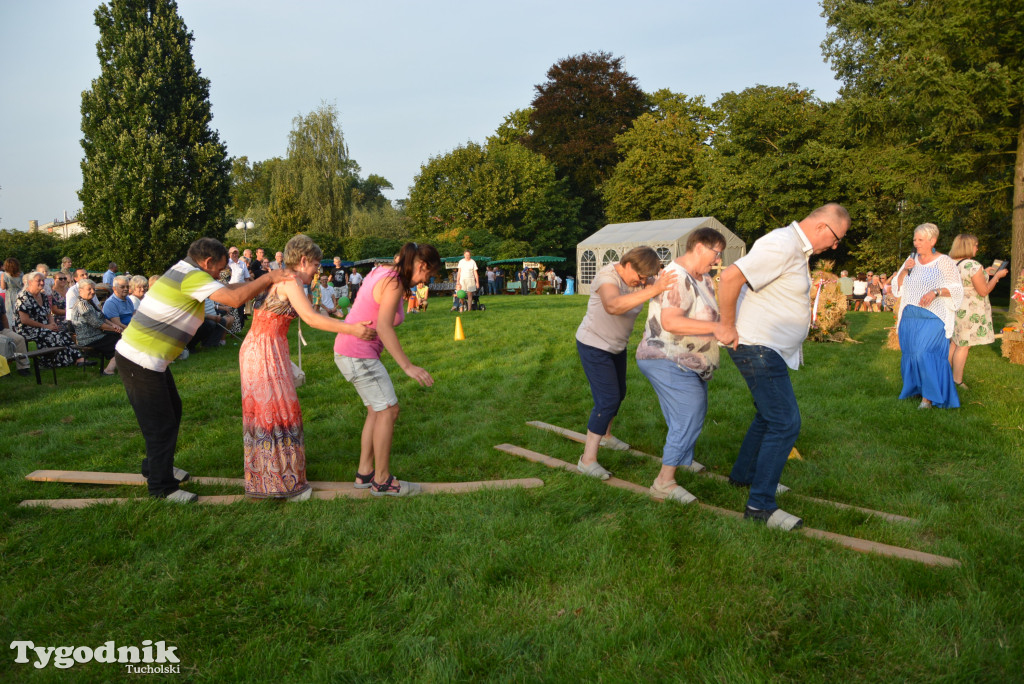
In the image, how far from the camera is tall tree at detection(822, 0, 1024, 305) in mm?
17047

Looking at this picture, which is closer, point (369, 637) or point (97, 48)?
point (369, 637)

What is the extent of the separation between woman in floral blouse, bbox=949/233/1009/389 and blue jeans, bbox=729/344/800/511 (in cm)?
494

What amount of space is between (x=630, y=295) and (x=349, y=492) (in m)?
2.48

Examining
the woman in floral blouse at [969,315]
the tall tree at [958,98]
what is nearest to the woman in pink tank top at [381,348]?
the woman in floral blouse at [969,315]

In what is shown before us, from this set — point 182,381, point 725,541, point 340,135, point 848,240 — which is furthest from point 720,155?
point 725,541

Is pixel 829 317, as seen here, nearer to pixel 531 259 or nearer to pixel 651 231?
pixel 651 231

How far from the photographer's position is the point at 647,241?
104 feet

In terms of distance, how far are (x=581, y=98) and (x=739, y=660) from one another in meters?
51.7

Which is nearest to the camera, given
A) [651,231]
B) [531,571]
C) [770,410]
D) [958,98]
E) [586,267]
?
[531,571]

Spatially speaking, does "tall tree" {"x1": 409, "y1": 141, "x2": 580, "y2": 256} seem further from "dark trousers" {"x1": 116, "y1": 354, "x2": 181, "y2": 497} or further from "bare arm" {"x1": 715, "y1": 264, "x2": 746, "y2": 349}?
"bare arm" {"x1": 715, "y1": 264, "x2": 746, "y2": 349}

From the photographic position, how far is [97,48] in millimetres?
28406

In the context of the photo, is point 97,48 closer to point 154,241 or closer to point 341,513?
point 154,241

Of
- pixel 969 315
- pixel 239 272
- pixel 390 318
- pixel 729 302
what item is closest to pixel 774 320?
pixel 729 302

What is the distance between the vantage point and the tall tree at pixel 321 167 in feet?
148
